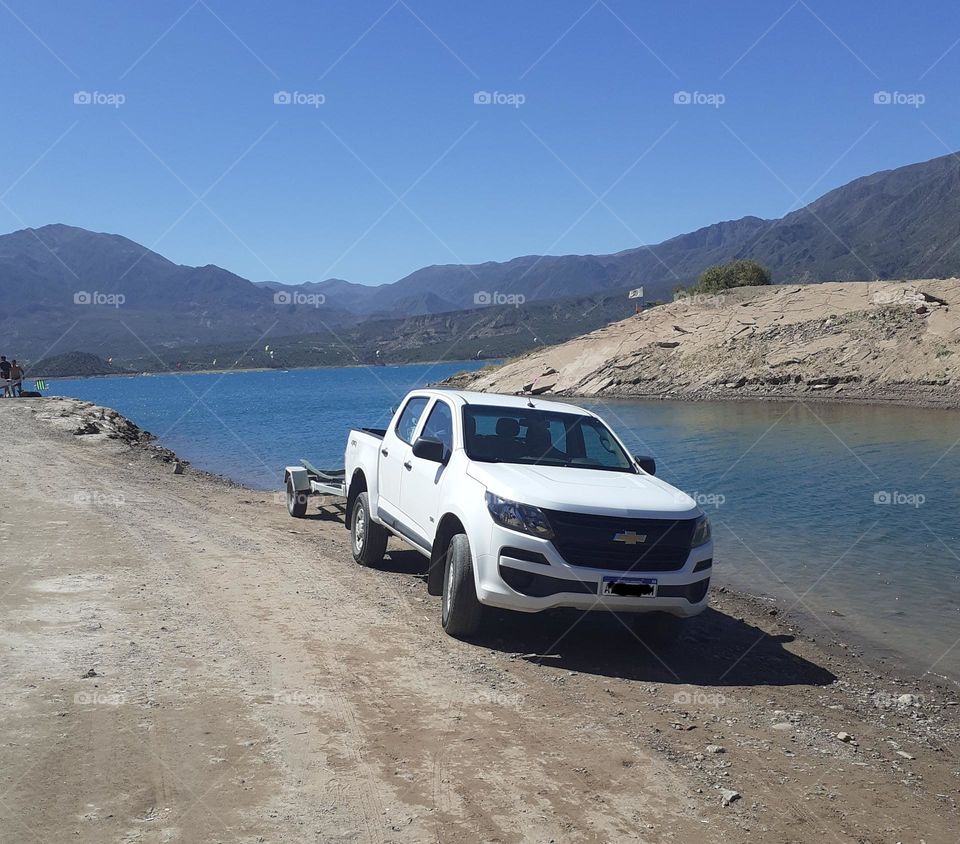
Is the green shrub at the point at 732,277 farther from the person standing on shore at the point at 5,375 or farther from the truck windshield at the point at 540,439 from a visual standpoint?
the truck windshield at the point at 540,439

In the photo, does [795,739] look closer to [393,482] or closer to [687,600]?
[687,600]

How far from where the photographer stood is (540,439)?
8.62m

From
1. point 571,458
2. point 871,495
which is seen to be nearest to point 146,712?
point 571,458

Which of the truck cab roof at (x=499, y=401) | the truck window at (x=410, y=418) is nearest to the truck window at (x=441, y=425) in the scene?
the truck cab roof at (x=499, y=401)

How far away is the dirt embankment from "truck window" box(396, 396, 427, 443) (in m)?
33.9

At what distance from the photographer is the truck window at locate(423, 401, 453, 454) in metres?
8.59

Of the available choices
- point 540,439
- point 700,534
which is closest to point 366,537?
point 540,439

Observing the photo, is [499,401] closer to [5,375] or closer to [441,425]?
[441,425]

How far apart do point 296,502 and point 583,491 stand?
7859mm

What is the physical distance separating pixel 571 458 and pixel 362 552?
3.03 metres

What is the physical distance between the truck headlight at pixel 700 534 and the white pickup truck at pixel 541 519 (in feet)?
0.04

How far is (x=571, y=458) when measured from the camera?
27.8 feet

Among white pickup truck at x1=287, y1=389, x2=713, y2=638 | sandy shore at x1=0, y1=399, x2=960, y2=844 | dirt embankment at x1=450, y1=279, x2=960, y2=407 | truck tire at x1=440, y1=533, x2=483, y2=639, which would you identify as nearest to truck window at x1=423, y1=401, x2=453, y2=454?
white pickup truck at x1=287, y1=389, x2=713, y2=638

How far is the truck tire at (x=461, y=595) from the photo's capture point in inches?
286
